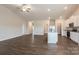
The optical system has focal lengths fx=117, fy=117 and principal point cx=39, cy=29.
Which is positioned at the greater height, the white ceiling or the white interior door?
the white ceiling

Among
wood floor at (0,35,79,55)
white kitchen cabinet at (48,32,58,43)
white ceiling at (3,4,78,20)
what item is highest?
white ceiling at (3,4,78,20)

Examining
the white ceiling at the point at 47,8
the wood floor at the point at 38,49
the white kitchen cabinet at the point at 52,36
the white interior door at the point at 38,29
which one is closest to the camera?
the wood floor at the point at 38,49

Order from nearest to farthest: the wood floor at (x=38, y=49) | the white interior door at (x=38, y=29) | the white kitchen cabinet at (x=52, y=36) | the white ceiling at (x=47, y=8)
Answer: the wood floor at (x=38, y=49) → the white kitchen cabinet at (x=52, y=36) → the white ceiling at (x=47, y=8) → the white interior door at (x=38, y=29)

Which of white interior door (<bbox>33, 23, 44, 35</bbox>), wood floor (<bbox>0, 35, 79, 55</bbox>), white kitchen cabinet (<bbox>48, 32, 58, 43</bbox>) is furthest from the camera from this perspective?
white interior door (<bbox>33, 23, 44, 35</bbox>)

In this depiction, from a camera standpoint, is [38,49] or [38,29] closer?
[38,49]

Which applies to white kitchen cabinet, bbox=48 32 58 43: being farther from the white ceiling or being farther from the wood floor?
the white ceiling

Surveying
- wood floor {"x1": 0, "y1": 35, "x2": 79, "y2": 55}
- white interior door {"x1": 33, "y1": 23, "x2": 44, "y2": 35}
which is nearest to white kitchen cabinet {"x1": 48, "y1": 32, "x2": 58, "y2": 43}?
wood floor {"x1": 0, "y1": 35, "x2": 79, "y2": 55}

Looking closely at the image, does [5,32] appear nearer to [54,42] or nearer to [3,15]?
[3,15]

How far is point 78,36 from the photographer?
278 inches

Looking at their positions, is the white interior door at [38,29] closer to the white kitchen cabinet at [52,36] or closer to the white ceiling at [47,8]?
the white ceiling at [47,8]

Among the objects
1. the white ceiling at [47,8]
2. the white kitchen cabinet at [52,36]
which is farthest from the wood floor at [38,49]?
the white ceiling at [47,8]

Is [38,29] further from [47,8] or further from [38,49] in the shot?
[38,49]

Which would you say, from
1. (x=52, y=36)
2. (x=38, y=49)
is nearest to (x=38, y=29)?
(x=52, y=36)

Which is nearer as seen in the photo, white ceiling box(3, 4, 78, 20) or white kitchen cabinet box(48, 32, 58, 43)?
white kitchen cabinet box(48, 32, 58, 43)
